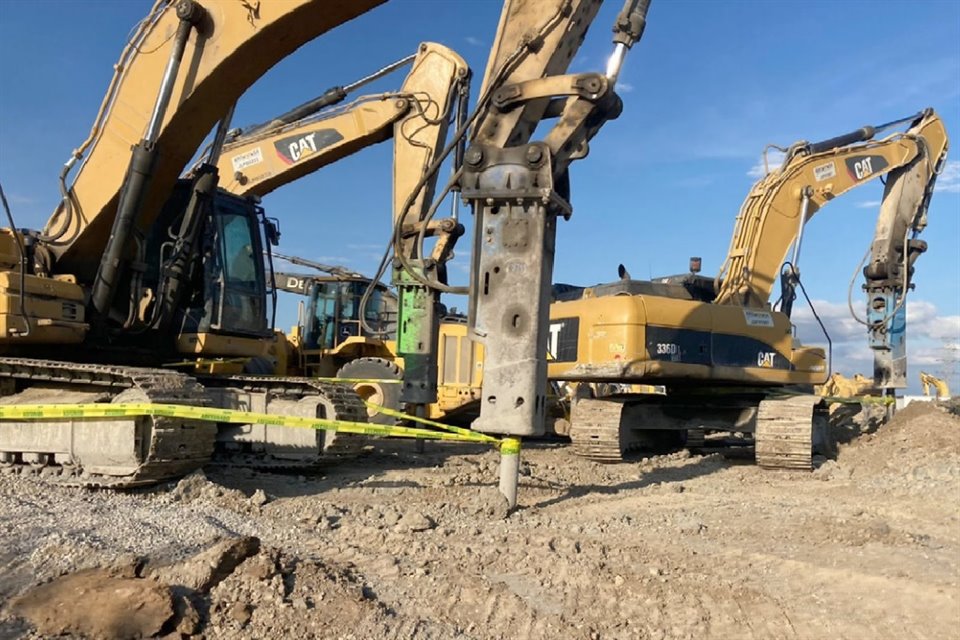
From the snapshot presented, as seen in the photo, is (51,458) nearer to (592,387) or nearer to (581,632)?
(581,632)

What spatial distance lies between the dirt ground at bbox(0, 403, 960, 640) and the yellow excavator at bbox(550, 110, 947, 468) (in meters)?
1.61

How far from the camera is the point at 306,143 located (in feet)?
34.6

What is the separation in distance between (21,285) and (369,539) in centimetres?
371

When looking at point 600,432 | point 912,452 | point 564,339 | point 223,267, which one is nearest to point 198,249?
point 223,267

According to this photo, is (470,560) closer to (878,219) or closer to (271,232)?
(271,232)

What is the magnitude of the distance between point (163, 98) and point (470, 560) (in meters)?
4.57

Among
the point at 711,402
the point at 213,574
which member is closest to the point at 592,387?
the point at 711,402

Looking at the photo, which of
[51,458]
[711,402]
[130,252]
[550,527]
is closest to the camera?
[550,527]

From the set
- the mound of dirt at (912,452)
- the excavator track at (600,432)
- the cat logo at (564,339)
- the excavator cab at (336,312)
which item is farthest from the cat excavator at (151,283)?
the excavator cab at (336,312)

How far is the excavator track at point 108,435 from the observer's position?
552 centimetres

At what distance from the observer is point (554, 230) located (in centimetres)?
572

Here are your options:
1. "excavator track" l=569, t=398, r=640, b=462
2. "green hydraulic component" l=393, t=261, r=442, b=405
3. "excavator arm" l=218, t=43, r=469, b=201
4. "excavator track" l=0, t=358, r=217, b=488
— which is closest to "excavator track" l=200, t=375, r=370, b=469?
"excavator track" l=0, t=358, r=217, b=488

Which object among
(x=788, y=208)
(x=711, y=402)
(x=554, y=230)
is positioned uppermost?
(x=788, y=208)

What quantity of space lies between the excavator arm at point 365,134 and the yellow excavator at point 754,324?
8.92 feet
